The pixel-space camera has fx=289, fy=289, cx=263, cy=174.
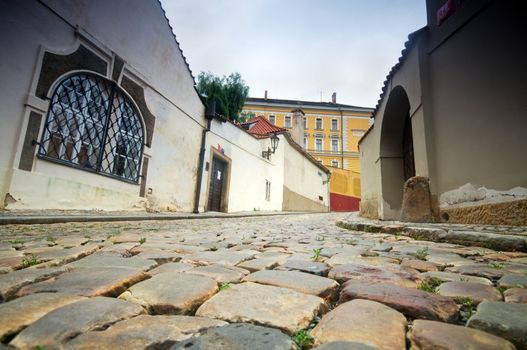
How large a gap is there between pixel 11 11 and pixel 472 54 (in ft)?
27.6

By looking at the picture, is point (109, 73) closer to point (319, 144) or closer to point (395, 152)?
point (395, 152)

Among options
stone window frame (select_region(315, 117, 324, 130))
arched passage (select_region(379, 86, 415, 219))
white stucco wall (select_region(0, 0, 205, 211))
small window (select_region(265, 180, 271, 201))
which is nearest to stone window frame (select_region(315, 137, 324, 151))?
stone window frame (select_region(315, 117, 324, 130))

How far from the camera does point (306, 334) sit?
2.82ft

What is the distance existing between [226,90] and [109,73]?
44.8ft

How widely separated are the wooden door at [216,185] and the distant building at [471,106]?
307 inches

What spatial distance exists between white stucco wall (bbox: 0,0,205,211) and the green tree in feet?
31.3

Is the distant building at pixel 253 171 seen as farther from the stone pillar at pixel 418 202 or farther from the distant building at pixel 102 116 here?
the stone pillar at pixel 418 202

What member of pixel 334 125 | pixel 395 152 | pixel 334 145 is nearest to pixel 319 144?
pixel 334 145

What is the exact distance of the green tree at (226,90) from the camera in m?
20.4

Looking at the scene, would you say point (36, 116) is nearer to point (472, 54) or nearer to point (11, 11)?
point (11, 11)

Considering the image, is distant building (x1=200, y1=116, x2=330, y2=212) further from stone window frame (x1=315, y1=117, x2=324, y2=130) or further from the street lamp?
stone window frame (x1=315, y1=117, x2=324, y2=130)

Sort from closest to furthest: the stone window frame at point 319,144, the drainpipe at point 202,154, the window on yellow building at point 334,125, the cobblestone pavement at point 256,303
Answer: the cobblestone pavement at point 256,303
the drainpipe at point 202,154
the stone window frame at point 319,144
the window on yellow building at point 334,125

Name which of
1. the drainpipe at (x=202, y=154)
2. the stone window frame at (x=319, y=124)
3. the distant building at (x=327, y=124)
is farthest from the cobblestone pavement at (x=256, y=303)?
the stone window frame at (x=319, y=124)

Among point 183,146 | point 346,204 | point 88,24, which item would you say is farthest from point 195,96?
point 346,204
